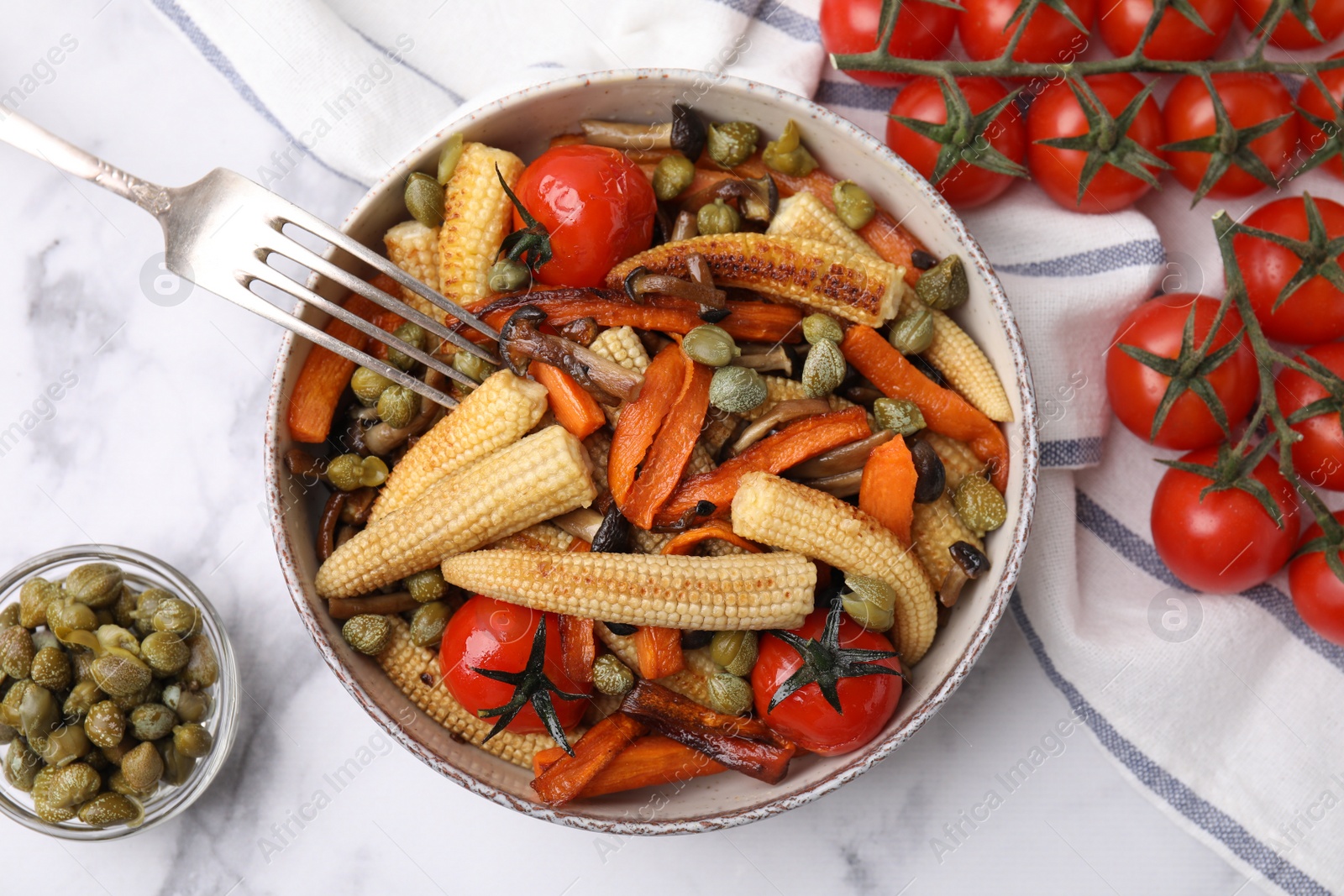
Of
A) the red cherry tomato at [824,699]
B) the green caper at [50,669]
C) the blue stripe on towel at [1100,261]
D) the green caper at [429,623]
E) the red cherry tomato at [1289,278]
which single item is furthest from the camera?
the blue stripe on towel at [1100,261]

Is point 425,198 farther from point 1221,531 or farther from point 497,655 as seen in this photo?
point 1221,531

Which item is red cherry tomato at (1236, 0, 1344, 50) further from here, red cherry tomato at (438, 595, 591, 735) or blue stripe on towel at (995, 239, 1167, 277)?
red cherry tomato at (438, 595, 591, 735)

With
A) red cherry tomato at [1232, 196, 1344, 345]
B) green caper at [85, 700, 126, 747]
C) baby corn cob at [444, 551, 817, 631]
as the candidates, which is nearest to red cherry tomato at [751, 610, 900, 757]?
baby corn cob at [444, 551, 817, 631]

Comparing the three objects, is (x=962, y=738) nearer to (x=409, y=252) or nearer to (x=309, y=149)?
(x=409, y=252)

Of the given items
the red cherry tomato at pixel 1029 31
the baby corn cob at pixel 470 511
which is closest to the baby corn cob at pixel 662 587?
the baby corn cob at pixel 470 511

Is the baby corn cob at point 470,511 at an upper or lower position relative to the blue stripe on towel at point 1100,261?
lower

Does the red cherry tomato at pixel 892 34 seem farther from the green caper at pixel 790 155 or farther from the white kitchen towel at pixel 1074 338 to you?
the green caper at pixel 790 155
